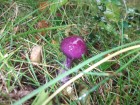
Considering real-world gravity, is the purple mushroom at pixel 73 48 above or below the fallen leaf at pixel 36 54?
above

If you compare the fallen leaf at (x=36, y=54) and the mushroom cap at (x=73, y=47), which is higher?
the mushroom cap at (x=73, y=47)

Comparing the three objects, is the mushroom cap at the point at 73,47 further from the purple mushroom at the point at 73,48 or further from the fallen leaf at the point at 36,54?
the fallen leaf at the point at 36,54

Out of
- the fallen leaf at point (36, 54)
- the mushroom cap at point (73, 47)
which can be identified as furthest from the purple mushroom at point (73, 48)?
the fallen leaf at point (36, 54)

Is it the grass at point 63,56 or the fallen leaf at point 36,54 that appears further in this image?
the fallen leaf at point 36,54

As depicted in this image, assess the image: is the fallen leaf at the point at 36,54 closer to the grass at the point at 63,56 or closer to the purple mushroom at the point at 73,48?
the grass at the point at 63,56

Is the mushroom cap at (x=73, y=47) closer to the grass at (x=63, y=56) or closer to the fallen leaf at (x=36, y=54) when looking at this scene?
the grass at (x=63, y=56)

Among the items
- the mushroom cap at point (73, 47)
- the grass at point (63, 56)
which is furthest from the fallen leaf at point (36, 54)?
the mushroom cap at point (73, 47)

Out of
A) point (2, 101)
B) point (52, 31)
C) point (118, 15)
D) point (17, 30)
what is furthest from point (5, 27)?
point (118, 15)

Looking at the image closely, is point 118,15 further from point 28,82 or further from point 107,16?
point 28,82
